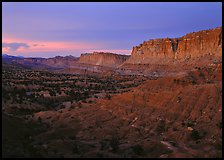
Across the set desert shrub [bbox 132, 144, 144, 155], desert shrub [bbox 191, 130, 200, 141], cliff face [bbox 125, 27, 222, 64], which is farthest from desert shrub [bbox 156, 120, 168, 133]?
cliff face [bbox 125, 27, 222, 64]

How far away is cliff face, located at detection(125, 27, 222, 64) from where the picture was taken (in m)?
95.6

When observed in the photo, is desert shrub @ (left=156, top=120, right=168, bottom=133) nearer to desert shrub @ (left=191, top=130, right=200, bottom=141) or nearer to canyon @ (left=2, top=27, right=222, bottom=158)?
canyon @ (left=2, top=27, right=222, bottom=158)

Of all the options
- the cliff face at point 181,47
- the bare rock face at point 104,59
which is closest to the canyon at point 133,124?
the cliff face at point 181,47

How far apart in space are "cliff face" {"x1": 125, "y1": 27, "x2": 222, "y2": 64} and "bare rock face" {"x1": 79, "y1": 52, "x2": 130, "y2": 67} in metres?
24.6

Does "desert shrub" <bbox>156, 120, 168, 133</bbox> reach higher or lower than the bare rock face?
lower

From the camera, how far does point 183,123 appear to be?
78.0ft

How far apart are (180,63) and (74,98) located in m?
61.6

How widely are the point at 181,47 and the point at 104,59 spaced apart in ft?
236

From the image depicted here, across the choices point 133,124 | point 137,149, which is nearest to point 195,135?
point 137,149

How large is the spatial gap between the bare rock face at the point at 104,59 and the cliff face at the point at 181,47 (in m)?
24.6

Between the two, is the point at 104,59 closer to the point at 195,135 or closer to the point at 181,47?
the point at 181,47

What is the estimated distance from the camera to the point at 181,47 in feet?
363

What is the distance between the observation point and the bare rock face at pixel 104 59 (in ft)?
551

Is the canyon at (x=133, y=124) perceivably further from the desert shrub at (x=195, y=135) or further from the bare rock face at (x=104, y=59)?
the bare rock face at (x=104, y=59)
